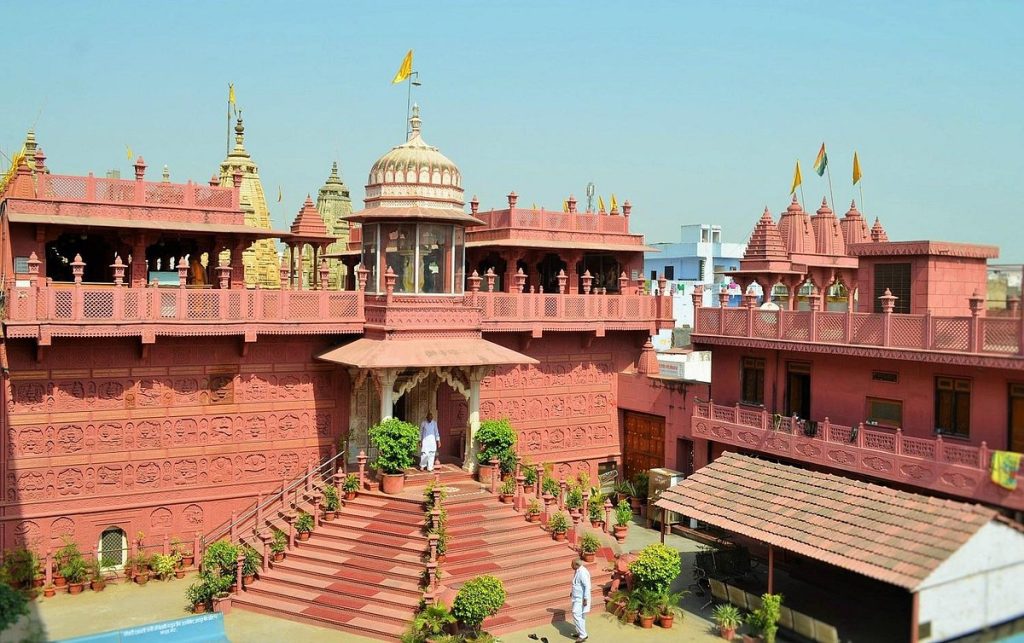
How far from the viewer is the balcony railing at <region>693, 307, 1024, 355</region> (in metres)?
15.0

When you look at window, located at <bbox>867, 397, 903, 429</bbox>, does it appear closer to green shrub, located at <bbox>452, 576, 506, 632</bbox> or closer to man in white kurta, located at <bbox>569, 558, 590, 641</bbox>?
man in white kurta, located at <bbox>569, 558, 590, 641</bbox>

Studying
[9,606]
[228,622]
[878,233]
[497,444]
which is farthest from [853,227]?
[9,606]

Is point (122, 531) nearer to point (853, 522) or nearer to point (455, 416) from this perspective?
point (455, 416)

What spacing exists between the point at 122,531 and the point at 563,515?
8670 mm

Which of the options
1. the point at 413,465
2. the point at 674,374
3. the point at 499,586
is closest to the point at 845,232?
the point at 674,374

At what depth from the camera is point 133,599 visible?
56.6 ft

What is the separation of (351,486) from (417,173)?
664 centimetres

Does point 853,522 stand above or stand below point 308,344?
below

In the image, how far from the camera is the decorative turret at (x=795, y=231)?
24.9 metres

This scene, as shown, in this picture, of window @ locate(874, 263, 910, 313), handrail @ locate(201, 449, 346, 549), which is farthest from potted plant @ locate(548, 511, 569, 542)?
window @ locate(874, 263, 910, 313)

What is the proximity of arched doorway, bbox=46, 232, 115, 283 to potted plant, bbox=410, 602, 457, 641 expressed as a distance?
468 inches

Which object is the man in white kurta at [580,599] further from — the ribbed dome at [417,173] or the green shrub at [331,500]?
the ribbed dome at [417,173]

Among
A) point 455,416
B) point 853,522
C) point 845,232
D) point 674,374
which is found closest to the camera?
point 853,522

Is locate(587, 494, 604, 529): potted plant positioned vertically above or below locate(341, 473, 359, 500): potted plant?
below
